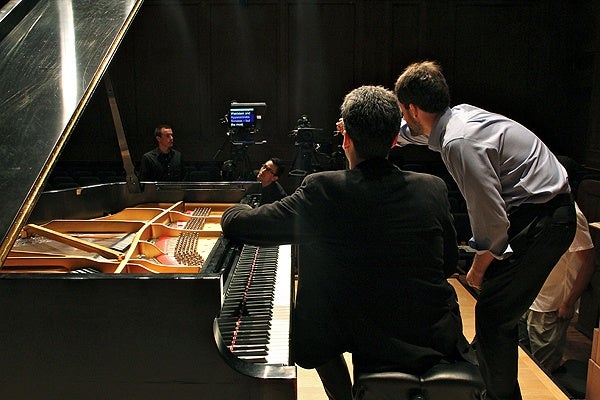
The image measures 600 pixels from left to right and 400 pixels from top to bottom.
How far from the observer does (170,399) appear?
54.4 inches

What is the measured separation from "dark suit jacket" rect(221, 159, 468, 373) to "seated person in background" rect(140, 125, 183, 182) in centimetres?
428

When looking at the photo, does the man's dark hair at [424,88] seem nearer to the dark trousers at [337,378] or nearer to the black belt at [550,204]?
the black belt at [550,204]

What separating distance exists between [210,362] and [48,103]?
1.02 m

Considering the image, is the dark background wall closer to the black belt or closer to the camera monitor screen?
the camera monitor screen

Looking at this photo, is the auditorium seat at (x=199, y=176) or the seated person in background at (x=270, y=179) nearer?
the seated person in background at (x=270, y=179)

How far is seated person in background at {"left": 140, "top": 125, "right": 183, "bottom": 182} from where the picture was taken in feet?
18.8

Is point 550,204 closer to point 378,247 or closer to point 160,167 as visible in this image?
point 378,247

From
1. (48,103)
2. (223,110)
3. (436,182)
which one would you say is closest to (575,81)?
(223,110)

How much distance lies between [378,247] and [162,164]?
15.2 ft

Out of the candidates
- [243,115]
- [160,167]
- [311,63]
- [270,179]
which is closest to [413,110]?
[270,179]

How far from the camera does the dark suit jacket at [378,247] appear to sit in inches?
62.7

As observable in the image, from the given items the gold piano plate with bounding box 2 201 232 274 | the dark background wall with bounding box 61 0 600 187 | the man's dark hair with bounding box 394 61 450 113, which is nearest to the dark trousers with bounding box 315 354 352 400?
the gold piano plate with bounding box 2 201 232 274

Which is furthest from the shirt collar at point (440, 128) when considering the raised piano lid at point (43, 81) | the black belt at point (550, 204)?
the raised piano lid at point (43, 81)

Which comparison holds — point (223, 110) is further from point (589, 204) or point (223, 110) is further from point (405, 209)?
point (405, 209)
